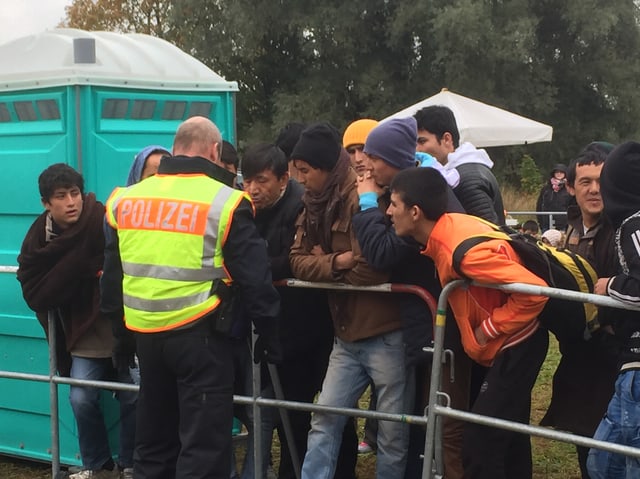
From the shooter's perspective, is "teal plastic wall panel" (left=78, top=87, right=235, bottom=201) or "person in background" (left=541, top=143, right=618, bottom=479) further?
"teal plastic wall panel" (left=78, top=87, right=235, bottom=201)

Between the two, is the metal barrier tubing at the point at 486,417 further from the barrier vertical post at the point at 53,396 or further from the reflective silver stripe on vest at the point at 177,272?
the barrier vertical post at the point at 53,396

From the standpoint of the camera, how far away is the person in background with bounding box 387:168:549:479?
365 cm

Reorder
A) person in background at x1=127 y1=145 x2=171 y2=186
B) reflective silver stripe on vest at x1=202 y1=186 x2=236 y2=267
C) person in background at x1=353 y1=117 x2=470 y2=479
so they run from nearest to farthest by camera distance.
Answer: reflective silver stripe on vest at x1=202 y1=186 x2=236 y2=267, person in background at x1=353 y1=117 x2=470 y2=479, person in background at x1=127 y1=145 x2=171 y2=186

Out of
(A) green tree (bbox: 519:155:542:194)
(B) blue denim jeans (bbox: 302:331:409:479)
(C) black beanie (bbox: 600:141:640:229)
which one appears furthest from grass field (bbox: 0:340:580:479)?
(A) green tree (bbox: 519:155:542:194)

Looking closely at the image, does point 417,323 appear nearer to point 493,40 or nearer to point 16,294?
point 16,294

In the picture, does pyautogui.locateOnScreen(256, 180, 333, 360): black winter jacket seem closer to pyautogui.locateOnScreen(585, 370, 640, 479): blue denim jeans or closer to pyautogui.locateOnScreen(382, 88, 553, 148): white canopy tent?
pyautogui.locateOnScreen(585, 370, 640, 479): blue denim jeans

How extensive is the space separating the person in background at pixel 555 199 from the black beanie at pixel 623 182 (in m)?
10.5

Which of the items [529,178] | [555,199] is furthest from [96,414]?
[529,178]

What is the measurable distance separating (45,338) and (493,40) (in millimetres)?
22992

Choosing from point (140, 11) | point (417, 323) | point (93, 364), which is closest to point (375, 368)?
point (417, 323)

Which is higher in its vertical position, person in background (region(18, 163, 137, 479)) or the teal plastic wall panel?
the teal plastic wall panel

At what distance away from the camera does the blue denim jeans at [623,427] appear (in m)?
3.36

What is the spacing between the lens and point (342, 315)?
14.1 ft

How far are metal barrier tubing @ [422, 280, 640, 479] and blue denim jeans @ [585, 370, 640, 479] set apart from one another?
5.3 inches
